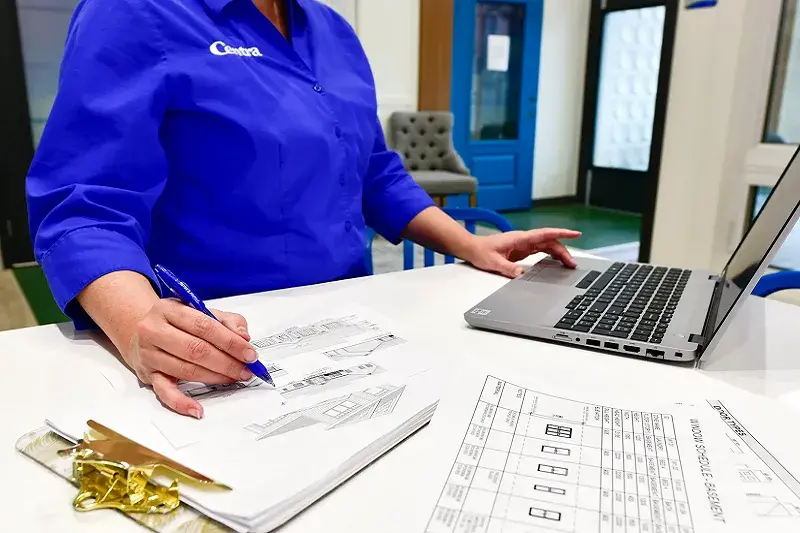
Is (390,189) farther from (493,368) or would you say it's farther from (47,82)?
(47,82)

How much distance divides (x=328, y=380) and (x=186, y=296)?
16cm

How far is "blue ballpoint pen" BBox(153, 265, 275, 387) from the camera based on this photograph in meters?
0.58

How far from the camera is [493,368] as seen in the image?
0.70m

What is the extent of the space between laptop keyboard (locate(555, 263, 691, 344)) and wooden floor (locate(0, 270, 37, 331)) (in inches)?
104

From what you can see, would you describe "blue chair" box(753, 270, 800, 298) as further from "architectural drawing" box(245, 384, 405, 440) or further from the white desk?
"architectural drawing" box(245, 384, 405, 440)

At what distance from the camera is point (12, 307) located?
322cm

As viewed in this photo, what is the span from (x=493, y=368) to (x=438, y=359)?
62 mm

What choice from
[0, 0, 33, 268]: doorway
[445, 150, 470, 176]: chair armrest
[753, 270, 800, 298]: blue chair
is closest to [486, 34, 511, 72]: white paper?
[445, 150, 470, 176]: chair armrest

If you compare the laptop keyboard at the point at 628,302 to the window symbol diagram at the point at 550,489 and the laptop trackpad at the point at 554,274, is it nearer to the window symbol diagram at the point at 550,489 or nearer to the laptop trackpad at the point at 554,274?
the laptop trackpad at the point at 554,274

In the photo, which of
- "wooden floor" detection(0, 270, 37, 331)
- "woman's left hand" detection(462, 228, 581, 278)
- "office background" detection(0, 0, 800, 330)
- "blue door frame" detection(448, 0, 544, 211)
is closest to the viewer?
"woman's left hand" detection(462, 228, 581, 278)

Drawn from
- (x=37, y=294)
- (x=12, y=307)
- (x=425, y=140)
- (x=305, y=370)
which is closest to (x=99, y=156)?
(x=305, y=370)

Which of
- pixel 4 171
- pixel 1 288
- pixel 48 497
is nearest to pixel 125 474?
pixel 48 497

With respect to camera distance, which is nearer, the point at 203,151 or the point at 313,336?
the point at 313,336

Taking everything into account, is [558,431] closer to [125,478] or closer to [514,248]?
[125,478]
